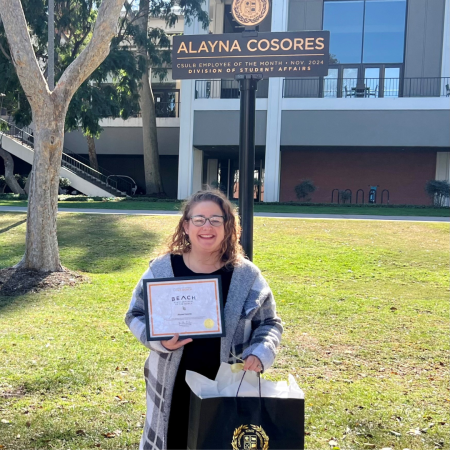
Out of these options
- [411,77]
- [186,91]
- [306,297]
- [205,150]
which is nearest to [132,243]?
Answer: [306,297]

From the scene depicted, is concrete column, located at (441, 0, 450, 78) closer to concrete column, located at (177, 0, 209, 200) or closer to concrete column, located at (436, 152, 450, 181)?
concrete column, located at (436, 152, 450, 181)

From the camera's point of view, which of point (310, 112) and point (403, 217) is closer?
point (403, 217)

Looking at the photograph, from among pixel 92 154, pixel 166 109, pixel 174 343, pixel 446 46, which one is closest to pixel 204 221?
pixel 174 343

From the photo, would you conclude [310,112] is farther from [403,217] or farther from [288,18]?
[403,217]

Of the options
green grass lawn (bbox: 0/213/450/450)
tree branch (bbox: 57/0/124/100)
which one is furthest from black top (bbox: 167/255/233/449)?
tree branch (bbox: 57/0/124/100)

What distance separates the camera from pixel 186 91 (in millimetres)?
21344

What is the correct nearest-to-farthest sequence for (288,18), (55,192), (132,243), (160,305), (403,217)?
(160,305) < (55,192) < (132,243) < (403,217) < (288,18)

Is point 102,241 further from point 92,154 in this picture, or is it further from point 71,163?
point 71,163

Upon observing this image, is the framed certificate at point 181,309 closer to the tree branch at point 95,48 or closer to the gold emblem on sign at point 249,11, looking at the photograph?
the gold emblem on sign at point 249,11

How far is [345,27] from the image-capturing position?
Result: 885 inches

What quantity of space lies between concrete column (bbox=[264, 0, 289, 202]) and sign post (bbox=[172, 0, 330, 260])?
17.0 m

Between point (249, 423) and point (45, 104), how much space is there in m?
6.53

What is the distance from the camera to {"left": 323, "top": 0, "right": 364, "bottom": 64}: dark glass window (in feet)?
73.4

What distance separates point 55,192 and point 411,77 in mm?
17755
